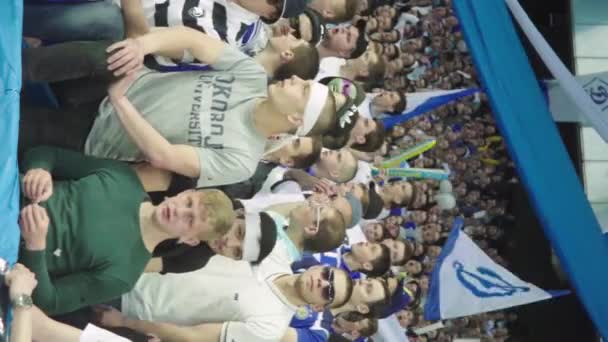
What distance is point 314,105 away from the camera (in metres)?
2.79

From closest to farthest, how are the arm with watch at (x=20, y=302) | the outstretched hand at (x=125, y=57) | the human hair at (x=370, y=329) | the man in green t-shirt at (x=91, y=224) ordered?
the arm with watch at (x=20, y=302), the man in green t-shirt at (x=91, y=224), the outstretched hand at (x=125, y=57), the human hair at (x=370, y=329)

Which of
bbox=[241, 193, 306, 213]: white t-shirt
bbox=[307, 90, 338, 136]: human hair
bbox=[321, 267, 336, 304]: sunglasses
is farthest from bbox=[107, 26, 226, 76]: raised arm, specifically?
bbox=[321, 267, 336, 304]: sunglasses

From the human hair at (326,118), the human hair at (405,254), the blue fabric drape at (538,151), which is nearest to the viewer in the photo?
the human hair at (326,118)

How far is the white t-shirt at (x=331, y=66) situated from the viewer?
3762 millimetres

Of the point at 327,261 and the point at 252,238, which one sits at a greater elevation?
the point at 252,238

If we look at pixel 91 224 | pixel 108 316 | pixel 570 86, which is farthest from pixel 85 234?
pixel 570 86

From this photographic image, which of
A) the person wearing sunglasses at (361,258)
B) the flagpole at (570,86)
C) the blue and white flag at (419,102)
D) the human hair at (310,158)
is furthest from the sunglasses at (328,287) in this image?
the flagpole at (570,86)

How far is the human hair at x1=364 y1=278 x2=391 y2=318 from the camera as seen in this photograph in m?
3.48

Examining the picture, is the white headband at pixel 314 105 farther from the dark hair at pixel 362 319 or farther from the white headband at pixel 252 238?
the dark hair at pixel 362 319

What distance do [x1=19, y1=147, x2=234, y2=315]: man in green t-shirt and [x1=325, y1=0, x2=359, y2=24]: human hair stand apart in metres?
1.47

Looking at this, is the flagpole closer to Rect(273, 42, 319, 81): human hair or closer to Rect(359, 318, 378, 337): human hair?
Rect(359, 318, 378, 337): human hair

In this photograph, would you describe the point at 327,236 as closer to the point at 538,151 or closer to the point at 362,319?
the point at 362,319

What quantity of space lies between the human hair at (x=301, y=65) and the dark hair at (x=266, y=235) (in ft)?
1.81

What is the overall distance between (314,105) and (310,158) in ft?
1.56
